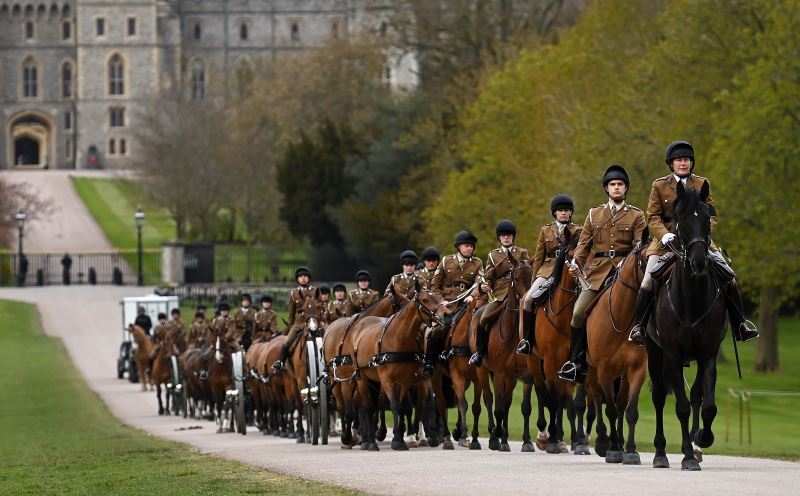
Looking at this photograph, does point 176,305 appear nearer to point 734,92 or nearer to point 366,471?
point 734,92

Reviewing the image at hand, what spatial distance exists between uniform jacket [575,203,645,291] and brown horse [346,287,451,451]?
3587 mm

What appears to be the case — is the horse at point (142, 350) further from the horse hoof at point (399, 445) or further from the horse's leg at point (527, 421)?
the horse's leg at point (527, 421)

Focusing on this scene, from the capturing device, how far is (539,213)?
5247cm

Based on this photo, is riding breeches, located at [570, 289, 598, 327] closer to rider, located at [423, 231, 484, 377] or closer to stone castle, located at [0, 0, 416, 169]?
rider, located at [423, 231, 484, 377]

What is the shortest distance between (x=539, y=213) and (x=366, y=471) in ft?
116

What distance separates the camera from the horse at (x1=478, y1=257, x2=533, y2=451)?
2097 centimetres

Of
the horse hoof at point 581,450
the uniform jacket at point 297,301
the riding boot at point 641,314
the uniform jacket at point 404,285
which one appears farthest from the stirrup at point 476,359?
the uniform jacket at point 297,301

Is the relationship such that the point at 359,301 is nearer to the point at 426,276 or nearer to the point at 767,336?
the point at 426,276

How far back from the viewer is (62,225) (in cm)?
11662

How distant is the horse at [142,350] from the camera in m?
46.3

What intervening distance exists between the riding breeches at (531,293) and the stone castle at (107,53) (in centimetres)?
14700

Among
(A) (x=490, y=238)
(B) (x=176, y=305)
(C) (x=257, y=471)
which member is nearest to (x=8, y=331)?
(B) (x=176, y=305)

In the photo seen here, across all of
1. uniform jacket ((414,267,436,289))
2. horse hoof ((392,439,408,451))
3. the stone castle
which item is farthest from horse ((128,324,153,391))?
the stone castle

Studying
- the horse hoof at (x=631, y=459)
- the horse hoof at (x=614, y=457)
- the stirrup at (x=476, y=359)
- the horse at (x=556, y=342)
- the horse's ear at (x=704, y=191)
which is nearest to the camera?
the horse's ear at (x=704, y=191)
